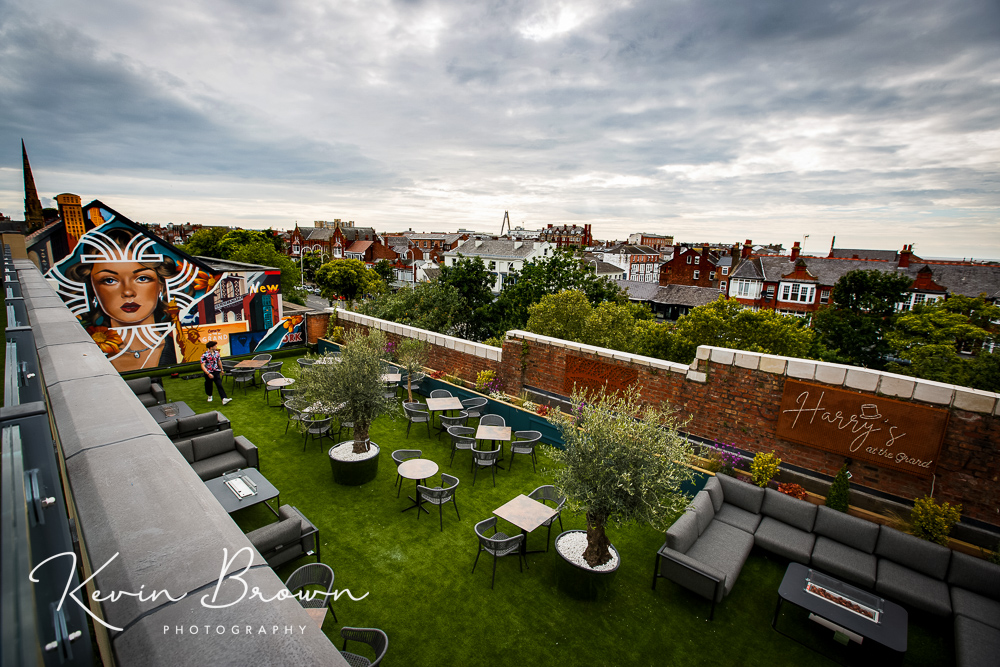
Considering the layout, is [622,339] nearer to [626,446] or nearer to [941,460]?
[941,460]

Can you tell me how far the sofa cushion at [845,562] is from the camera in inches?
261

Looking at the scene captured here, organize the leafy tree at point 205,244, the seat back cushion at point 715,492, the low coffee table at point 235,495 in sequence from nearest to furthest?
the low coffee table at point 235,495, the seat back cushion at point 715,492, the leafy tree at point 205,244

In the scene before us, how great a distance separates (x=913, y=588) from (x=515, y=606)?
18.4 feet

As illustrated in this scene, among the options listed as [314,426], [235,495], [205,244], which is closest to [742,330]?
[314,426]

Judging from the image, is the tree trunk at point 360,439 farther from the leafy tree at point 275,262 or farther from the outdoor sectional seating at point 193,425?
the leafy tree at point 275,262

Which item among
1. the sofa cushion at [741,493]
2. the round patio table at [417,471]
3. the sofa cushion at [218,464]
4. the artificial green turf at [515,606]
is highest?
the round patio table at [417,471]

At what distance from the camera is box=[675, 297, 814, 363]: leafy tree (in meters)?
12.6

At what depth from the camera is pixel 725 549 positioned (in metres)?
7.11

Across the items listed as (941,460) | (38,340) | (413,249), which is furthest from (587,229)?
(38,340)

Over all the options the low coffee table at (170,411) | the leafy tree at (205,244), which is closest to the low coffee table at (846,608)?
the low coffee table at (170,411)

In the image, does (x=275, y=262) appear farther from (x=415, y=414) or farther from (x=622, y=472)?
(x=622, y=472)

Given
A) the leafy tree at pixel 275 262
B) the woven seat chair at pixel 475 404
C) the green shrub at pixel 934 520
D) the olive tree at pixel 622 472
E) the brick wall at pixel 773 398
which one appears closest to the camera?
the olive tree at pixel 622 472

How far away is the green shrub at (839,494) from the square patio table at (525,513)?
194 inches

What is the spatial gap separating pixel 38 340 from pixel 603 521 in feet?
20.0
